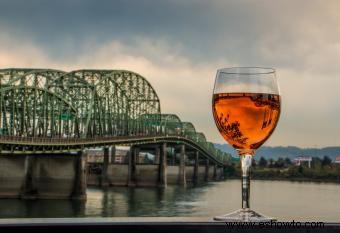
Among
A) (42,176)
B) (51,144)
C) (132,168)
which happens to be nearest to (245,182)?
(51,144)

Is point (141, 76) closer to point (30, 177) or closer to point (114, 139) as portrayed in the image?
point (114, 139)

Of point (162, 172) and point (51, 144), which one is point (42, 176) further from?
point (162, 172)

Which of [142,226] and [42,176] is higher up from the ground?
[42,176]

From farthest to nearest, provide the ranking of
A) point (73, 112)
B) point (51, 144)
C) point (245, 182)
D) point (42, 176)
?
point (73, 112) → point (42, 176) → point (51, 144) → point (245, 182)

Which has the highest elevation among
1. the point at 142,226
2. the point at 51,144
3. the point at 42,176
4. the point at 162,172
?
the point at 51,144

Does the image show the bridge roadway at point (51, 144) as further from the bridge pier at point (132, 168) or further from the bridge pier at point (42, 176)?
the bridge pier at point (132, 168)

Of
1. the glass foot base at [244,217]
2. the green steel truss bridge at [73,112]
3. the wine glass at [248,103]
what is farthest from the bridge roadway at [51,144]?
the glass foot base at [244,217]
